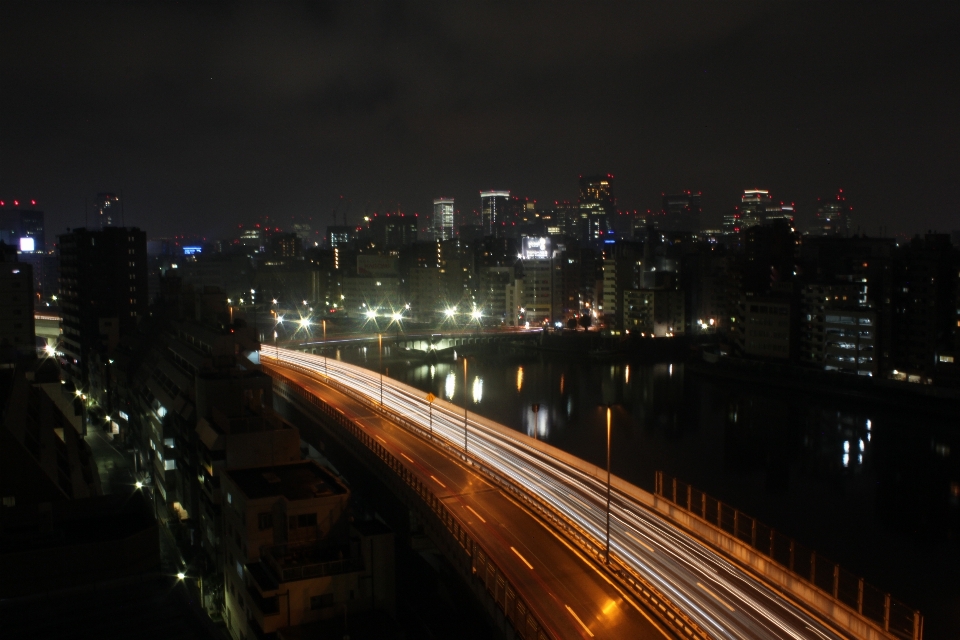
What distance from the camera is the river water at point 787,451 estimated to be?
274 inches

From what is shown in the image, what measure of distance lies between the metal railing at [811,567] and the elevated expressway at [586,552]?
20 centimetres

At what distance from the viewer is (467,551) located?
415cm

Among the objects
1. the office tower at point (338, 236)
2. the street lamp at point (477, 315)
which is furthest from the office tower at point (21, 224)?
the office tower at point (338, 236)

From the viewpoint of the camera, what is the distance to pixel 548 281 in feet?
79.3

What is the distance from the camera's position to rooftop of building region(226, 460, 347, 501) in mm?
4992

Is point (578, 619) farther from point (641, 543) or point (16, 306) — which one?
point (16, 306)

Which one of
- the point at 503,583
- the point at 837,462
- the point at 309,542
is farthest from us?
the point at 837,462

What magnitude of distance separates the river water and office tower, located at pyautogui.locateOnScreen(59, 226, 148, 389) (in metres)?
5.28

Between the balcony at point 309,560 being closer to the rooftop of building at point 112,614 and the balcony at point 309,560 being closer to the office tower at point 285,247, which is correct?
the rooftop of building at point 112,614

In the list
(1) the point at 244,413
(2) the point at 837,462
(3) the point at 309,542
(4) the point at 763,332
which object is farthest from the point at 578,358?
(3) the point at 309,542

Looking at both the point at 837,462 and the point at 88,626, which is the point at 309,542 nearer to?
the point at 88,626

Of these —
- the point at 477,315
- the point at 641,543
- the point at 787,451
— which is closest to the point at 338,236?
the point at 477,315

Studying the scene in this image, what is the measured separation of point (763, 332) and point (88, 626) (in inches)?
588

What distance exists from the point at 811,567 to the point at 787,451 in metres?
7.17
